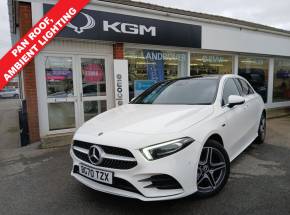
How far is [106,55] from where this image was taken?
6.48 meters

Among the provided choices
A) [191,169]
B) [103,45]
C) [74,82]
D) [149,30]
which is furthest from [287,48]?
[191,169]

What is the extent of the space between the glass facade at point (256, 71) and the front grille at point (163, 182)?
8.51m

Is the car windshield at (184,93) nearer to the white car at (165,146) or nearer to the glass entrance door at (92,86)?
the white car at (165,146)

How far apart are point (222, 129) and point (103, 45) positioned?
176 inches

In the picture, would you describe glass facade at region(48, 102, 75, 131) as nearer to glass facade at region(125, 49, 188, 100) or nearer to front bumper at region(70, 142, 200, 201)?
glass facade at region(125, 49, 188, 100)

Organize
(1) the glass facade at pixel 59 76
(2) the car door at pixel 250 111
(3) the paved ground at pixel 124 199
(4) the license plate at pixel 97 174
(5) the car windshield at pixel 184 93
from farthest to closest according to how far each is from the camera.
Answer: (1) the glass facade at pixel 59 76, (2) the car door at pixel 250 111, (5) the car windshield at pixel 184 93, (3) the paved ground at pixel 124 199, (4) the license plate at pixel 97 174

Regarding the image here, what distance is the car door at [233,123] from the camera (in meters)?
3.27

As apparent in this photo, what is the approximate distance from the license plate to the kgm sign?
3.97m

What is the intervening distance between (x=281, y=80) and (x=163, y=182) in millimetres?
11474

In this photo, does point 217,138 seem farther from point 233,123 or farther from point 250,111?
point 250,111

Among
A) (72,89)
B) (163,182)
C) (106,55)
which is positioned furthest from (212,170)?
(106,55)

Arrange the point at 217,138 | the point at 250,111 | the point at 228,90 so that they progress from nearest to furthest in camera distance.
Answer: the point at 217,138 < the point at 228,90 < the point at 250,111

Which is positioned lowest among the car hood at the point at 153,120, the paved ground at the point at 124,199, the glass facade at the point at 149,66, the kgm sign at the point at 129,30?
the paved ground at the point at 124,199

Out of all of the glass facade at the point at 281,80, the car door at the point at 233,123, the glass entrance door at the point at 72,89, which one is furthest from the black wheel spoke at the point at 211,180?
the glass facade at the point at 281,80
